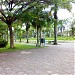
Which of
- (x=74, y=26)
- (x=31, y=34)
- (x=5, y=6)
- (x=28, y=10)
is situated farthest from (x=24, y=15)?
(x=31, y=34)

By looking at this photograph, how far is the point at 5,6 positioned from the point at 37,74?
47.0 ft

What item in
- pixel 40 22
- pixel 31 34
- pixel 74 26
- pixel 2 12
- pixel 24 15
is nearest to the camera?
pixel 2 12

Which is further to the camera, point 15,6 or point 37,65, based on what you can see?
point 15,6

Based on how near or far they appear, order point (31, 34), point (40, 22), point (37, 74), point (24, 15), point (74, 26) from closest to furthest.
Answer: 1. point (37, 74)
2. point (24, 15)
3. point (40, 22)
4. point (74, 26)
5. point (31, 34)

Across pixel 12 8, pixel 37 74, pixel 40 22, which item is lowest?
pixel 37 74

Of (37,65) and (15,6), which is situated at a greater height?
(15,6)

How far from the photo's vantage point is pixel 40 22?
22.6 m

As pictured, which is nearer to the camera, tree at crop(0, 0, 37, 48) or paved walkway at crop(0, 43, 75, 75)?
paved walkway at crop(0, 43, 75, 75)

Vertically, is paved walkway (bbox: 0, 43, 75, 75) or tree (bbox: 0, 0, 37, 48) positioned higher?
tree (bbox: 0, 0, 37, 48)

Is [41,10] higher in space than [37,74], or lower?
higher

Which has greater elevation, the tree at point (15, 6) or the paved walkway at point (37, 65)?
the tree at point (15, 6)

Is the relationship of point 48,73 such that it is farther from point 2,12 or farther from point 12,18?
point 12,18

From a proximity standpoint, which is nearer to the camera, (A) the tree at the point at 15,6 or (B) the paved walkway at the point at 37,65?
(B) the paved walkway at the point at 37,65

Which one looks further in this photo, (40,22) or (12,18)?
(40,22)
